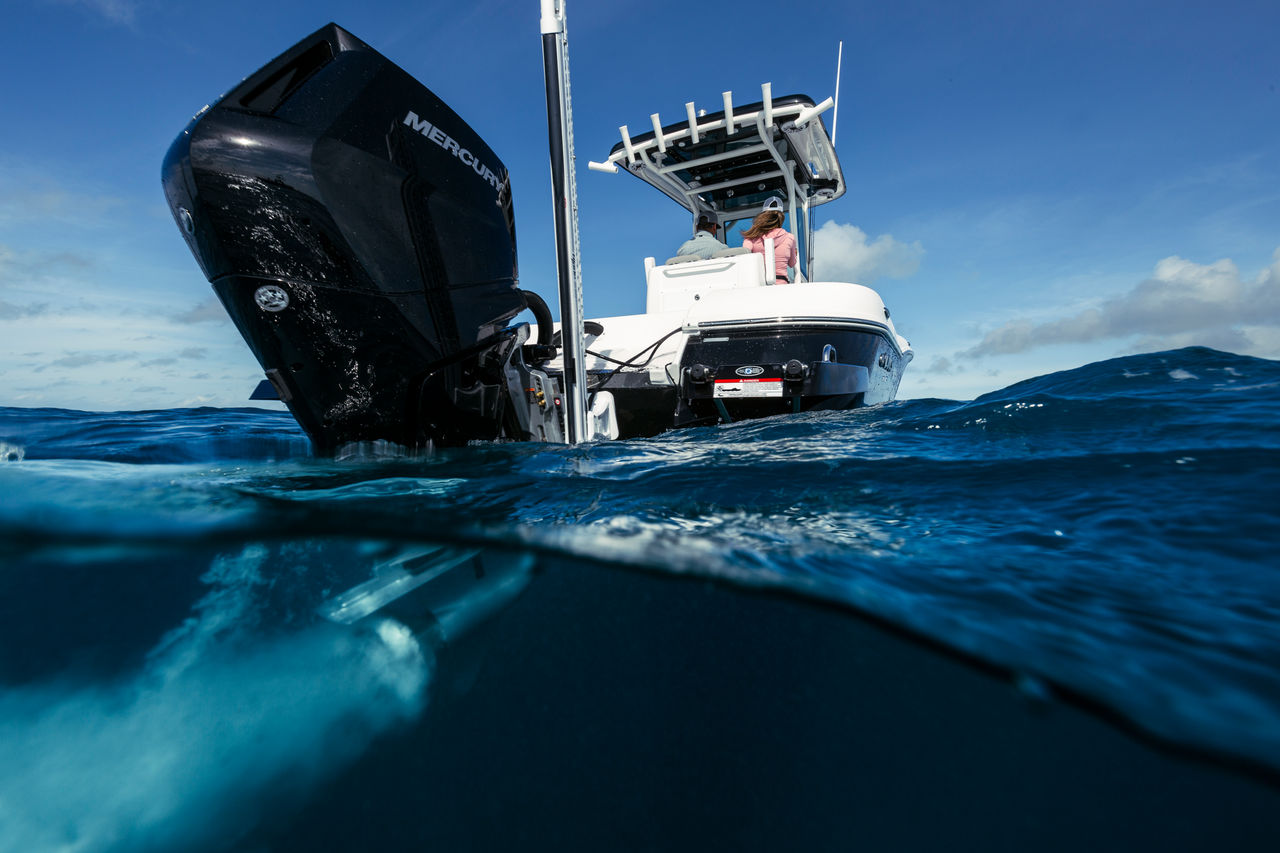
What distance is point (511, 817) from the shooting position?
1.10 m

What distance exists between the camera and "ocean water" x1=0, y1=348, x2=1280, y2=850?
3.32 ft

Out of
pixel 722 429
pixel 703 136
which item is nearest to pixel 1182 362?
pixel 722 429

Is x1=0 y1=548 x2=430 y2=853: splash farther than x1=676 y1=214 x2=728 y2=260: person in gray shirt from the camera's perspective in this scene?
No

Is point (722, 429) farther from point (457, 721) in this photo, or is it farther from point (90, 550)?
point (90, 550)

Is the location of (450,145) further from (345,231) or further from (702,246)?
(702,246)

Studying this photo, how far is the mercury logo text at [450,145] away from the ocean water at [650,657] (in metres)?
1.24

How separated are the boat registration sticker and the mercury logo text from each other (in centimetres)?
216

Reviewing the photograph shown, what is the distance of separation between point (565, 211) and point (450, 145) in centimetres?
76

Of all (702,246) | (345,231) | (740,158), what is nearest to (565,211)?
(345,231)

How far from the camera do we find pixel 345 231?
197 centimetres

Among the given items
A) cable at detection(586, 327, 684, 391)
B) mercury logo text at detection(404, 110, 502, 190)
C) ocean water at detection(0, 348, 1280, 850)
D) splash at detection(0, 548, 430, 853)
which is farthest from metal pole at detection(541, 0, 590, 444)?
splash at detection(0, 548, 430, 853)

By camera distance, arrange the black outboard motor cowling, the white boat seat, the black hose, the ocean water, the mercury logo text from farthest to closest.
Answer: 1. the white boat seat
2. the black hose
3. the mercury logo text
4. the black outboard motor cowling
5. the ocean water

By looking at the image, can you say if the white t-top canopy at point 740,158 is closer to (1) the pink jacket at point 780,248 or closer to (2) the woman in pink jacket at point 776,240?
(2) the woman in pink jacket at point 776,240

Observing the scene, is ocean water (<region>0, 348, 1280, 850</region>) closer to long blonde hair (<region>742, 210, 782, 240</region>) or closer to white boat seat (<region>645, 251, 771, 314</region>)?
white boat seat (<region>645, 251, 771, 314</region>)
